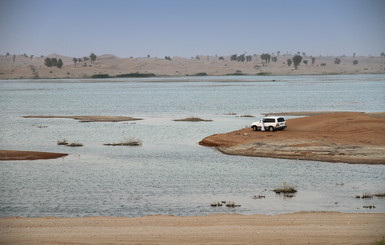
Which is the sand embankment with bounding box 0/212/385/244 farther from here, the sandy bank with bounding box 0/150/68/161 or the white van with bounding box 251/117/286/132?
the white van with bounding box 251/117/286/132

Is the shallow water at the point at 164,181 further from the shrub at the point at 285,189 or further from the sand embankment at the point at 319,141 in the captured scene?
the sand embankment at the point at 319,141

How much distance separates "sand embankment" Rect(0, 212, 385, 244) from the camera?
78.4 feet

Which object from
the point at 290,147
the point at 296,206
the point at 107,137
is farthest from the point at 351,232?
the point at 107,137

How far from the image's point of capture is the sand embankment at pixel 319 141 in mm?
50375

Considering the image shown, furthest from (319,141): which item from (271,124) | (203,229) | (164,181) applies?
(203,229)

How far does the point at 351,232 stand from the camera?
24.9m

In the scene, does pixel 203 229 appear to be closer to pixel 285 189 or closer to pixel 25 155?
pixel 285 189

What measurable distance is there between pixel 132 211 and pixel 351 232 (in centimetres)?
1304

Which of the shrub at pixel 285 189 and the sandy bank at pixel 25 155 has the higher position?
the shrub at pixel 285 189

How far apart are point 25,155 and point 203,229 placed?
3370 centimetres

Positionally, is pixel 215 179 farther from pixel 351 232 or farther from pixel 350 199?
pixel 351 232

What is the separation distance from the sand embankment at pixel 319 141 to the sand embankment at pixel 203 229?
21.4 meters

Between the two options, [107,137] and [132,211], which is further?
[107,137]

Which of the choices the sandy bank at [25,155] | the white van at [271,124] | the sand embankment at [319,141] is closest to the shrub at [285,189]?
the sand embankment at [319,141]
